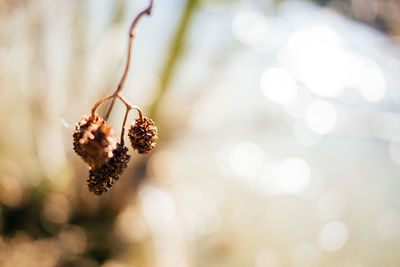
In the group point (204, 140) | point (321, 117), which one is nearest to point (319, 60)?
point (321, 117)

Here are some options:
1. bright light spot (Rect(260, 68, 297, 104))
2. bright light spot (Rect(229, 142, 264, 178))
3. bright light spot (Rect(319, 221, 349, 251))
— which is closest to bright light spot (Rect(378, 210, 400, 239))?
bright light spot (Rect(319, 221, 349, 251))

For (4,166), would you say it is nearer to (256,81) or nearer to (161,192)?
(161,192)

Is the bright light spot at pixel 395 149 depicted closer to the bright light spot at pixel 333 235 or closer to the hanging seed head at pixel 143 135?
the bright light spot at pixel 333 235

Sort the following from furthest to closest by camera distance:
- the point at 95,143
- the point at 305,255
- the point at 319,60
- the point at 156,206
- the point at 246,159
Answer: the point at 319,60, the point at 246,159, the point at 305,255, the point at 156,206, the point at 95,143

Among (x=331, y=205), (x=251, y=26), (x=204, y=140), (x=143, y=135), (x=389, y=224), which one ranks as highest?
(x=251, y=26)

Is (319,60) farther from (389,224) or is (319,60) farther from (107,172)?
(107,172)

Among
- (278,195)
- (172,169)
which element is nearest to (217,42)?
(172,169)

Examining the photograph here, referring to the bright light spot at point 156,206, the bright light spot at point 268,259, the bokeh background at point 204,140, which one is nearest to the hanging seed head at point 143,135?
the bokeh background at point 204,140
